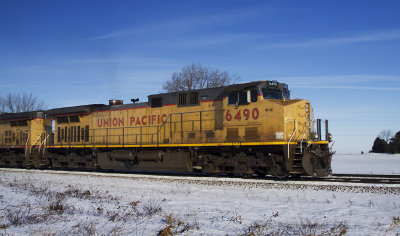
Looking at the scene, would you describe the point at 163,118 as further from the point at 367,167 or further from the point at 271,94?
the point at 367,167

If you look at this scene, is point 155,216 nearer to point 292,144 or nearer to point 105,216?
point 105,216

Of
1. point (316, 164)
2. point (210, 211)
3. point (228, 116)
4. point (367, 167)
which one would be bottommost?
point (367, 167)

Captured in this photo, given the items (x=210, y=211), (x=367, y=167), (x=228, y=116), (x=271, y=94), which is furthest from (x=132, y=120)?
(x=367, y=167)

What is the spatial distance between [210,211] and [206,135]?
7473 mm

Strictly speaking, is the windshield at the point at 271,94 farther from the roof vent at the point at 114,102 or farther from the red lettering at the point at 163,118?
the roof vent at the point at 114,102

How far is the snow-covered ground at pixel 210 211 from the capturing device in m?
5.44

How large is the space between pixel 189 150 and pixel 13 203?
297 inches

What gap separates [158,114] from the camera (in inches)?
633

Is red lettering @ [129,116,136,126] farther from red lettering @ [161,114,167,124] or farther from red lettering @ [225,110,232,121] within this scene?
red lettering @ [225,110,232,121]

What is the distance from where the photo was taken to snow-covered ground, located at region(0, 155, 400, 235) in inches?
214

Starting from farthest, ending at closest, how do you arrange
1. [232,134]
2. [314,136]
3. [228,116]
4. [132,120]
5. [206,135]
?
[132,120]
[206,135]
[228,116]
[232,134]
[314,136]

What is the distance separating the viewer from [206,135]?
46.6 ft

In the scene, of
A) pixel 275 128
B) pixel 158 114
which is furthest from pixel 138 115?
pixel 275 128

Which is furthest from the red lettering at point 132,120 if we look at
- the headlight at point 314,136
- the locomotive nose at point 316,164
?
the locomotive nose at point 316,164
